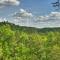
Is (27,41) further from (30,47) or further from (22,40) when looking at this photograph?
(30,47)

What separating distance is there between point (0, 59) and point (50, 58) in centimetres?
545

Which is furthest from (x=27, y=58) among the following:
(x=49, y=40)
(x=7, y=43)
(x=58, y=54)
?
(x=49, y=40)

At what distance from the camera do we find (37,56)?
29047 mm

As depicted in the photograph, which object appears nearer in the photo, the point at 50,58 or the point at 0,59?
the point at 0,59

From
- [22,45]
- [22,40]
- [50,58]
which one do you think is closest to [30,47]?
[22,45]

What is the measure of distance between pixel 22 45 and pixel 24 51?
2232mm

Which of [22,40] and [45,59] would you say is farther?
[22,40]

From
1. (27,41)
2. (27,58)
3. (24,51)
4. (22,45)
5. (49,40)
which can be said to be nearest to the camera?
(27,58)

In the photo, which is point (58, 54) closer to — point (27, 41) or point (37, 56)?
point (37, 56)

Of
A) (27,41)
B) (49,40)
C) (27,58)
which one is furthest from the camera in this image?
(49,40)

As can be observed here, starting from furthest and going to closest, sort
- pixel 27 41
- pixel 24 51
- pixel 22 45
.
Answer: pixel 27 41 → pixel 22 45 → pixel 24 51

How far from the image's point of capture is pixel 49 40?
1587 inches

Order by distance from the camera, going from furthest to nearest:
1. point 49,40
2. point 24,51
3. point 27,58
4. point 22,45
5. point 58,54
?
point 49,40, point 22,45, point 24,51, point 27,58, point 58,54

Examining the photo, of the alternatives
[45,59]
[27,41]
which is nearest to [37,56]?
[45,59]
